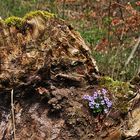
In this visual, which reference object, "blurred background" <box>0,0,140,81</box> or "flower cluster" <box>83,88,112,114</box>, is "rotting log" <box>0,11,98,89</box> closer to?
"flower cluster" <box>83,88,112,114</box>

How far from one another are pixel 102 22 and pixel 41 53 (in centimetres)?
701

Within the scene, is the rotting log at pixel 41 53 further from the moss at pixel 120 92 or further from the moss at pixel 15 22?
the moss at pixel 120 92

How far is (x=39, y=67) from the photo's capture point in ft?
11.5

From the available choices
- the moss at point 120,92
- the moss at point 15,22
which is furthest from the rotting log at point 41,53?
the moss at point 120,92

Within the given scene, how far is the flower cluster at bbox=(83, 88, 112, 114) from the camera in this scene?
348 centimetres

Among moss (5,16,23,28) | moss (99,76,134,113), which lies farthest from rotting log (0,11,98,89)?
moss (99,76,134,113)

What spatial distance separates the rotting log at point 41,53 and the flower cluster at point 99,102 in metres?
0.15

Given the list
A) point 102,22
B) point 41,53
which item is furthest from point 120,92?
point 102,22

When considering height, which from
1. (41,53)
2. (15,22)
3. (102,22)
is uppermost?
(15,22)

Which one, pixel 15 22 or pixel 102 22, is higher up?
pixel 15 22

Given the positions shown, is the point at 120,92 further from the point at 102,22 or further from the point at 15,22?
the point at 102,22

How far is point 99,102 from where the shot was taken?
351cm

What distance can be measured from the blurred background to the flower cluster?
8.90 ft

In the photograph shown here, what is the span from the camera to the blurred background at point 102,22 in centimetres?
744
